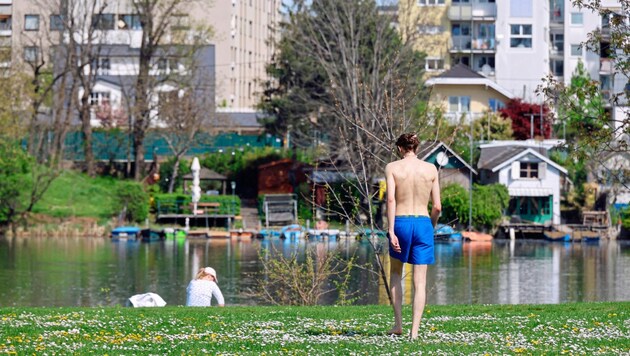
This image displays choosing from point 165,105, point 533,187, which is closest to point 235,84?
point 165,105

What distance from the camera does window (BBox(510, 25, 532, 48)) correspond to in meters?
92.8

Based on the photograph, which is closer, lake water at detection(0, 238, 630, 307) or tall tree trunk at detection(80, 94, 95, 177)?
lake water at detection(0, 238, 630, 307)

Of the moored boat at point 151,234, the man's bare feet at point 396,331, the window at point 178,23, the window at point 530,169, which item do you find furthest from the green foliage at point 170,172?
the man's bare feet at point 396,331

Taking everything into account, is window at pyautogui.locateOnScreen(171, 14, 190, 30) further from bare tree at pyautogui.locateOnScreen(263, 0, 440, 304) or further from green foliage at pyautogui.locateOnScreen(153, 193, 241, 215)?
green foliage at pyautogui.locateOnScreen(153, 193, 241, 215)

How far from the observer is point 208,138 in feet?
260

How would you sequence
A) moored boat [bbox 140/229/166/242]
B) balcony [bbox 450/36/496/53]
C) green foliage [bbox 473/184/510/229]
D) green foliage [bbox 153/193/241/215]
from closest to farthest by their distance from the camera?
moored boat [bbox 140/229/166/242], green foliage [bbox 473/184/510/229], green foliage [bbox 153/193/241/215], balcony [bbox 450/36/496/53]

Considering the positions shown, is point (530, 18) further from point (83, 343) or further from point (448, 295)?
point (83, 343)

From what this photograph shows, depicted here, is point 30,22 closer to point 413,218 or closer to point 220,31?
point 220,31

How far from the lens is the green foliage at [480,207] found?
2574 inches

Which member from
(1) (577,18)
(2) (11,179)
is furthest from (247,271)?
(1) (577,18)

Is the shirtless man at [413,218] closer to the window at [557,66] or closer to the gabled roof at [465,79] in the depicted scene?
the gabled roof at [465,79]

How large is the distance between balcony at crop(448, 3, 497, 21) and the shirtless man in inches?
3160

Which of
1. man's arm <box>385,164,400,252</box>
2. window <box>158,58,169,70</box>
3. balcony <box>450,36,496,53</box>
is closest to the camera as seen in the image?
man's arm <box>385,164,400,252</box>

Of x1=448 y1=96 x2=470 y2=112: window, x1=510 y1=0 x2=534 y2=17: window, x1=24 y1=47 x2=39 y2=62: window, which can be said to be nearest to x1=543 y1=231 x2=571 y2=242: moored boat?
x1=448 y1=96 x2=470 y2=112: window
